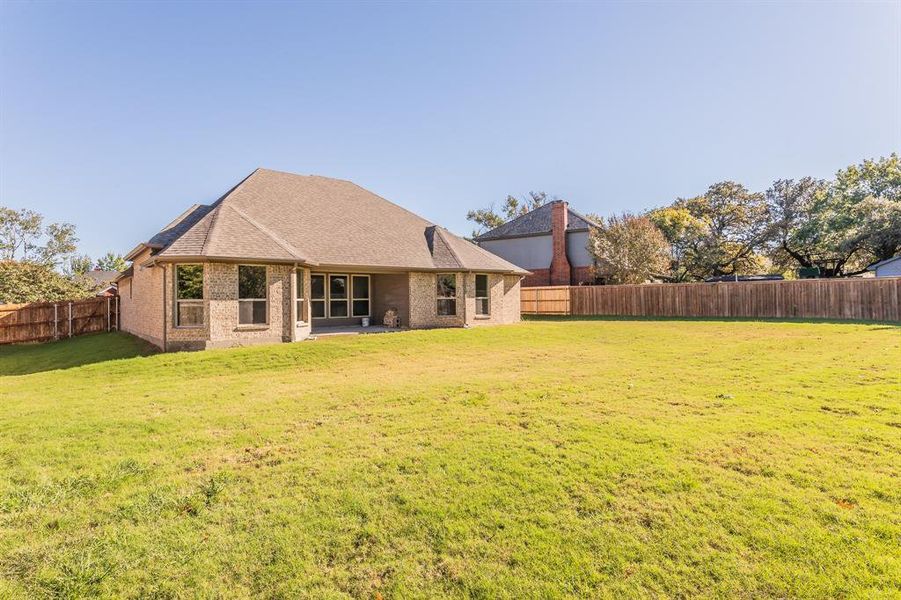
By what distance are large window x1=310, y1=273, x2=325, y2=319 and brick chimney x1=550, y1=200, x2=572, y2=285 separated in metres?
18.5

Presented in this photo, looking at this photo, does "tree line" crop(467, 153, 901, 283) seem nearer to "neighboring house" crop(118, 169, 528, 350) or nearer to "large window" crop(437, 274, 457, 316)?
"neighboring house" crop(118, 169, 528, 350)

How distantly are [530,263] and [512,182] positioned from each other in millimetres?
25103

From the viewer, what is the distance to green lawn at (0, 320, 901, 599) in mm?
2873

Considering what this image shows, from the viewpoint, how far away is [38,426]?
5.94m

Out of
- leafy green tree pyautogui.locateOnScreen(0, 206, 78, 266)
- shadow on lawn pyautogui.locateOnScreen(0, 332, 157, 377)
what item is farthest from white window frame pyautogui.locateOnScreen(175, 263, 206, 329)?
leafy green tree pyautogui.locateOnScreen(0, 206, 78, 266)

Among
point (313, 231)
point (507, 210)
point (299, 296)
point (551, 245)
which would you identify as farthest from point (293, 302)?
point (507, 210)

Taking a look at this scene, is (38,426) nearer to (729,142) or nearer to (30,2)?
(30,2)

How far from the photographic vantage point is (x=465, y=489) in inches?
154

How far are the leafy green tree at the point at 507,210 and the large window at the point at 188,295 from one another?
46191mm

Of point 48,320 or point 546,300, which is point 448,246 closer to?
point 546,300

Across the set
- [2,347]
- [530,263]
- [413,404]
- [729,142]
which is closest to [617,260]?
[530,263]

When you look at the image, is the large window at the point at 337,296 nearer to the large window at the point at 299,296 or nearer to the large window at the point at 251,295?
the large window at the point at 299,296

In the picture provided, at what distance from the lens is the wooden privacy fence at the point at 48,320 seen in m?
17.1

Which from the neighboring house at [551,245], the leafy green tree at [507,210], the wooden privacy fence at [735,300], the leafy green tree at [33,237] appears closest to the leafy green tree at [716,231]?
the neighboring house at [551,245]
